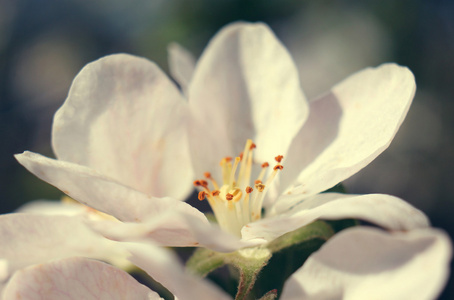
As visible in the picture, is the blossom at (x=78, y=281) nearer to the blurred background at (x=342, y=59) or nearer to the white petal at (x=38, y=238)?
the white petal at (x=38, y=238)

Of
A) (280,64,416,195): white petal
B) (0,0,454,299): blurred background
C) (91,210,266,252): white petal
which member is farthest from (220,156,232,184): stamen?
(0,0,454,299): blurred background

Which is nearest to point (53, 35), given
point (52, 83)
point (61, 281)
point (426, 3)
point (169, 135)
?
point (52, 83)

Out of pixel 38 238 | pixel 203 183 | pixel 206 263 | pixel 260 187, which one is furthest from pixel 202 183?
pixel 38 238

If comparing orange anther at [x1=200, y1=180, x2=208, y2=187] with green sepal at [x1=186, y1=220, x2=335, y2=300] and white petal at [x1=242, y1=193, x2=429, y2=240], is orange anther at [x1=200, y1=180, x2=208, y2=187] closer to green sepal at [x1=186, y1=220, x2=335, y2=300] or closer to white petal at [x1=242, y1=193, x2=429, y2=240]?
green sepal at [x1=186, y1=220, x2=335, y2=300]

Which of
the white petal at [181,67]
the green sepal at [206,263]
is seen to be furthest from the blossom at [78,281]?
the white petal at [181,67]

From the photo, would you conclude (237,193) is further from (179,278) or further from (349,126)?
(179,278)
